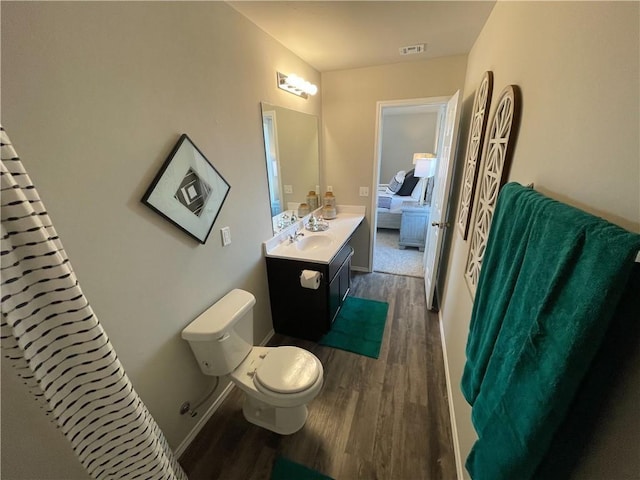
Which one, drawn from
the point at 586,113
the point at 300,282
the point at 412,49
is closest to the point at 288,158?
the point at 300,282

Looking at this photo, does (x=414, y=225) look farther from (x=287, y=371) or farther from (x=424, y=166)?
(x=287, y=371)

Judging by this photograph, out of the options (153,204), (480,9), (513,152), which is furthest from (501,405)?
(480,9)

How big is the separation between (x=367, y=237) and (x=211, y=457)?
8.25ft

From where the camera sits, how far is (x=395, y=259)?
12.3 ft

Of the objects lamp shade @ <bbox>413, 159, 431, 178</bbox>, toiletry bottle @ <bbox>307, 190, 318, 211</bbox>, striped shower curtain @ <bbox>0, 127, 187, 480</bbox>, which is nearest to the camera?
striped shower curtain @ <bbox>0, 127, 187, 480</bbox>

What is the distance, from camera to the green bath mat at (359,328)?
2.17 metres

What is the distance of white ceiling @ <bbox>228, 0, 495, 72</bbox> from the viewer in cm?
148

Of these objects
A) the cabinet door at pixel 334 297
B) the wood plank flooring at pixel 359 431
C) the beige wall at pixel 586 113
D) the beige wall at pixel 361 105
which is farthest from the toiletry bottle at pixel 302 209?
the beige wall at pixel 586 113

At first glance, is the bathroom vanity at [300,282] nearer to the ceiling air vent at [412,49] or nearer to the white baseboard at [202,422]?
the white baseboard at [202,422]

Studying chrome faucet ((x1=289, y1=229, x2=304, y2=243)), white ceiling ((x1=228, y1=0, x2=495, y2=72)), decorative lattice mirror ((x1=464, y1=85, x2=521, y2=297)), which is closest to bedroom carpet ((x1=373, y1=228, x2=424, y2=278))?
chrome faucet ((x1=289, y1=229, x2=304, y2=243))

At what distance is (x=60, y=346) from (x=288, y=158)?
2040mm

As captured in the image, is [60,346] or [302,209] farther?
[302,209]

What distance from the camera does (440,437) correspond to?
1505 millimetres

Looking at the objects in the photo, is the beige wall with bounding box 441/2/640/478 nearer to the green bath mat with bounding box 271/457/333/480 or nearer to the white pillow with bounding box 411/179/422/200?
the green bath mat with bounding box 271/457/333/480
